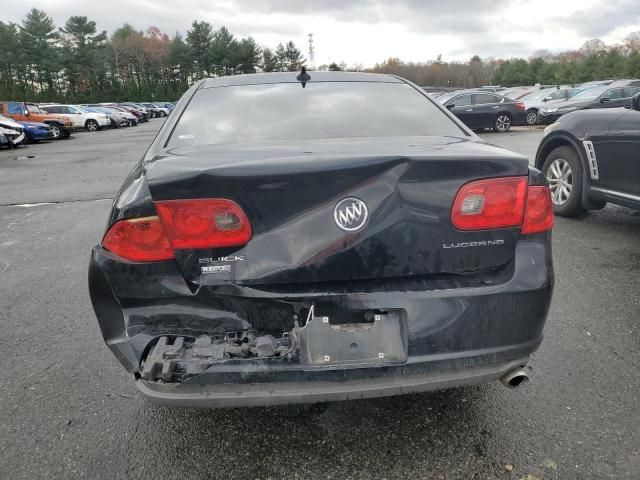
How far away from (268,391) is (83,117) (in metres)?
31.8

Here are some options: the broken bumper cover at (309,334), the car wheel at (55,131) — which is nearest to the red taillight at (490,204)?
the broken bumper cover at (309,334)

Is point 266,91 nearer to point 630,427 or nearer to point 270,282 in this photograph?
point 270,282

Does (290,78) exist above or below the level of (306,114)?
above

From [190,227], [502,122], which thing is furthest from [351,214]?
Result: [502,122]

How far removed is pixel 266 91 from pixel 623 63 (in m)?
59.5

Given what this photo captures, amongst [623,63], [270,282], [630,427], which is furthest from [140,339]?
[623,63]

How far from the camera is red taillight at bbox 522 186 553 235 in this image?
199 centimetres

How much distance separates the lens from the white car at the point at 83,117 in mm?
27672

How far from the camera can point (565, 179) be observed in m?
5.68

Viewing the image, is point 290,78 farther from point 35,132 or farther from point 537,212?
point 35,132

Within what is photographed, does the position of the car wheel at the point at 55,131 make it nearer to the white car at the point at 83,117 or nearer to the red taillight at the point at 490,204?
the white car at the point at 83,117

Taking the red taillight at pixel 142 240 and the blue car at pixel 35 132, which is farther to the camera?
the blue car at pixel 35 132

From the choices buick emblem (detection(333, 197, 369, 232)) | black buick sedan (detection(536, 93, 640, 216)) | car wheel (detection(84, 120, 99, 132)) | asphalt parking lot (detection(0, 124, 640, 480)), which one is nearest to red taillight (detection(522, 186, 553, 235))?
buick emblem (detection(333, 197, 369, 232))

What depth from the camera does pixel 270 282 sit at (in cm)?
182
